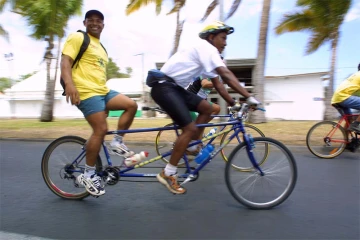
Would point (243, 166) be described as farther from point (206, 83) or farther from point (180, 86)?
point (206, 83)

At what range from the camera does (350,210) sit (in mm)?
3283

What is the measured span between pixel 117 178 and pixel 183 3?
45.9 feet

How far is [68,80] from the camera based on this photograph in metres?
3.26

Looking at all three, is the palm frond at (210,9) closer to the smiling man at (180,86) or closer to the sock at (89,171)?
the smiling man at (180,86)

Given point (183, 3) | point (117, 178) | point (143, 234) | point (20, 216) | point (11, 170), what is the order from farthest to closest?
point (183, 3), point (11, 170), point (117, 178), point (20, 216), point (143, 234)

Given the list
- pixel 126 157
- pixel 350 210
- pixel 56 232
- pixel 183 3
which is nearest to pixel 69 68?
pixel 126 157

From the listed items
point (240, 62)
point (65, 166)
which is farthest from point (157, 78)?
point (240, 62)

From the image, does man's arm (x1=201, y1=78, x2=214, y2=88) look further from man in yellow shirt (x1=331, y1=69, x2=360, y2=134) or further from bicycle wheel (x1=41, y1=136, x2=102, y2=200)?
man in yellow shirt (x1=331, y1=69, x2=360, y2=134)

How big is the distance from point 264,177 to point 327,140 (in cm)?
333

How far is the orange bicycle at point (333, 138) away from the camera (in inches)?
237

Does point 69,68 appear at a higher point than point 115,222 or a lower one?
higher

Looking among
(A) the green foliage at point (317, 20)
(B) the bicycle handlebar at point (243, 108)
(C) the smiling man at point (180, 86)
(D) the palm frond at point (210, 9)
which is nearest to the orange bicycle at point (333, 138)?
(B) the bicycle handlebar at point (243, 108)

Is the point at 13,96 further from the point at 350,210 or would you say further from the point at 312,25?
the point at 350,210

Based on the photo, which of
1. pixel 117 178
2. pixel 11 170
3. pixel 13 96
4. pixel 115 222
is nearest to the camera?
pixel 115 222
